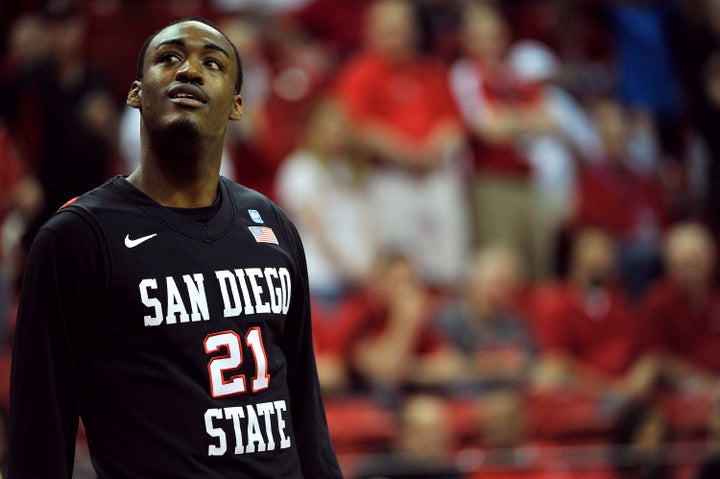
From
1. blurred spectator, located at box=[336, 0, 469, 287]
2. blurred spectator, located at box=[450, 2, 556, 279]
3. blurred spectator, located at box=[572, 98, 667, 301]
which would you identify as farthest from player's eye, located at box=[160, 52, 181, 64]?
blurred spectator, located at box=[572, 98, 667, 301]

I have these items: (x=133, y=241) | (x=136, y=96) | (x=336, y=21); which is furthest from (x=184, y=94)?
(x=336, y=21)

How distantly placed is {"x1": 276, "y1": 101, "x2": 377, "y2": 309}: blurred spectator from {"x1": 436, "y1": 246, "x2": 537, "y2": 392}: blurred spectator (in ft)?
2.20

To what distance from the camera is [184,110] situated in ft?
7.94

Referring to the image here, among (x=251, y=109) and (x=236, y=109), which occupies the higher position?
(x=251, y=109)

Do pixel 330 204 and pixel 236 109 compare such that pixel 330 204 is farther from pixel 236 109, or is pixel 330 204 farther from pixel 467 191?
pixel 236 109

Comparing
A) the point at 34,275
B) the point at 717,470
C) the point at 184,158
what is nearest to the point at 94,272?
the point at 34,275

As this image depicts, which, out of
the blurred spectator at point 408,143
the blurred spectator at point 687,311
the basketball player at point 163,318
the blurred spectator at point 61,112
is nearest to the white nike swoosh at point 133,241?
the basketball player at point 163,318

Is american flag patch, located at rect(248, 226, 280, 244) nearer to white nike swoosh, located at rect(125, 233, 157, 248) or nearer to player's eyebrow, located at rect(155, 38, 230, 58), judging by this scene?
white nike swoosh, located at rect(125, 233, 157, 248)

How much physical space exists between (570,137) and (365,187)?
1849 millimetres

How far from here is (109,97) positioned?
23.2 feet

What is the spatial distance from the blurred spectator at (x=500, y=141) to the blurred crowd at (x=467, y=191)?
0.02 m

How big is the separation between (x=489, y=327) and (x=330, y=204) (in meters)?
1.30

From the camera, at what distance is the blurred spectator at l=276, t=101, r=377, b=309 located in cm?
732

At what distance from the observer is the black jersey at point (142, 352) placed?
92.1 inches
